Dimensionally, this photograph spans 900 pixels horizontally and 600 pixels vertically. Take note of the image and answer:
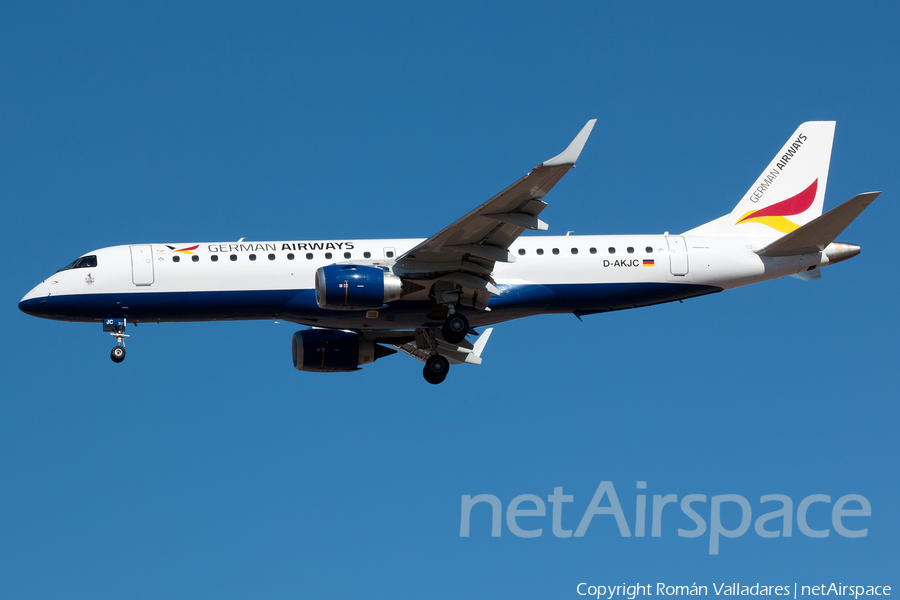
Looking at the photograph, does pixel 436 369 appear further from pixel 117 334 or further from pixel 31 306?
pixel 31 306

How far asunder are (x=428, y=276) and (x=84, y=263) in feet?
33.9

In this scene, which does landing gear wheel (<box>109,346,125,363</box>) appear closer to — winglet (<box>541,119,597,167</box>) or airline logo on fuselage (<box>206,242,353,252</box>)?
airline logo on fuselage (<box>206,242,353,252</box>)

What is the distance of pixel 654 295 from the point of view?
33.8 metres

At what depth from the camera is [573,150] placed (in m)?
26.0

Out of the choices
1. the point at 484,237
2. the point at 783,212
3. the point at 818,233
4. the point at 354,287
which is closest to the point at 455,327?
the point at 484,237

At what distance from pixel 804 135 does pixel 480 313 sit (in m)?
13.1

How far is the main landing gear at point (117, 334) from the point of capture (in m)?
33.0

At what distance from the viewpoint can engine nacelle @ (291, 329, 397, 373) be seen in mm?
36500

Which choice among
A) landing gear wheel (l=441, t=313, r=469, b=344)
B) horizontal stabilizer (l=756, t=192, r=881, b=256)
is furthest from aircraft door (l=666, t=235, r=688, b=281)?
landing gear wheel (l=441, t=313, r=469, b=344)

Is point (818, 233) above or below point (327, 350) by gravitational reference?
above

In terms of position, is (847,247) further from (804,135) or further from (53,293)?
(53,293)

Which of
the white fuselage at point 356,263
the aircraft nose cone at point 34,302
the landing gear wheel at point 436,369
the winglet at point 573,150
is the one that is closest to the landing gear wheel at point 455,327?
the white fuselage at point 356,263

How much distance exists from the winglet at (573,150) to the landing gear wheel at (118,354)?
1482cm

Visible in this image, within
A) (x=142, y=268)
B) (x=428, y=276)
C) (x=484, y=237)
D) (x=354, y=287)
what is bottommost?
(x=354, y=287)
